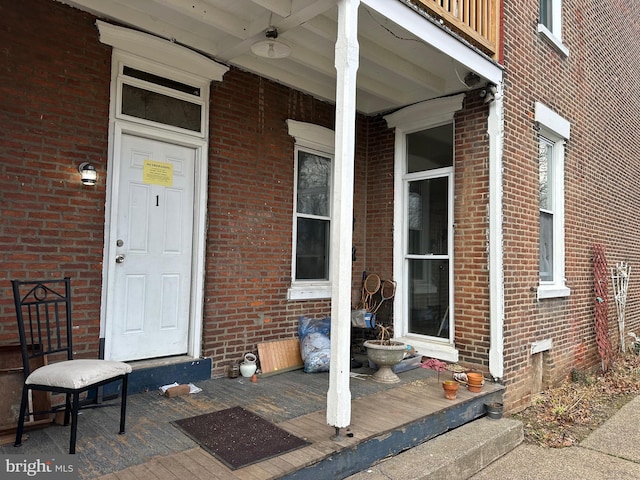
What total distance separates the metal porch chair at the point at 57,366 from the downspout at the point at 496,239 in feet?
11.1

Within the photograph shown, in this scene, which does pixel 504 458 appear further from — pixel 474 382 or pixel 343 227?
pixel 343 227

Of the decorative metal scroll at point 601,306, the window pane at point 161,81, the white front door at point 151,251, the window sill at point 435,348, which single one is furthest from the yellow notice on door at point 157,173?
the decorative metal scroll at point 601,306

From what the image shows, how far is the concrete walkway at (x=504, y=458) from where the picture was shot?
2.98 m

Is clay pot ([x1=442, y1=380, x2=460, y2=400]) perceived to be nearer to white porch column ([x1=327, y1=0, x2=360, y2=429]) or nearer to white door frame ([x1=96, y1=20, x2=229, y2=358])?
white porch column ([x1=327, y1=0, x2=360, y2=429])

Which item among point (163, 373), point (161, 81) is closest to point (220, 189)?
point (161, 81)

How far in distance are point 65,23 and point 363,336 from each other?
4.39 meters

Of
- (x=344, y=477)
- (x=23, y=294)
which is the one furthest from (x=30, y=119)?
(x=344, y=477)

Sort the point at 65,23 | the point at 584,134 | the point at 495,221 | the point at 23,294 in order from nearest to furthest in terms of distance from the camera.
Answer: the point at 23,294
the point at 65,23
the point at 495,221
the point at 584,134

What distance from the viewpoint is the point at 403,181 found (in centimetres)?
545

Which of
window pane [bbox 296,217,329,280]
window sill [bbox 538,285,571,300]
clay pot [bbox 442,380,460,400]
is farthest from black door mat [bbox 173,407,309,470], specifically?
window sill [bbox 538,285,571,300]

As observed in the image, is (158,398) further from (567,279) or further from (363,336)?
(567,279)

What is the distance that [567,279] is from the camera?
578 centimetres

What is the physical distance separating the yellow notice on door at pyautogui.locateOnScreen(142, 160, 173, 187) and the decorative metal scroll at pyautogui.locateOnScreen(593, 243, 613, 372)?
600cm

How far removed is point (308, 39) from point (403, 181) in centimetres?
211
